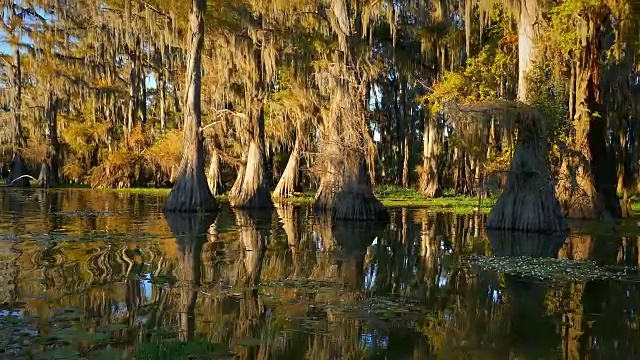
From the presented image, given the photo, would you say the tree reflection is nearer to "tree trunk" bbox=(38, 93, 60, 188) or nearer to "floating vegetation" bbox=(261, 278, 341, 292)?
"floating vegetation" bbox=(261, 278, 341, 292)

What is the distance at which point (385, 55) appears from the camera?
1014 inches

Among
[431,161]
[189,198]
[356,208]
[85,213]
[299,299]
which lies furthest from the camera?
[431,161]

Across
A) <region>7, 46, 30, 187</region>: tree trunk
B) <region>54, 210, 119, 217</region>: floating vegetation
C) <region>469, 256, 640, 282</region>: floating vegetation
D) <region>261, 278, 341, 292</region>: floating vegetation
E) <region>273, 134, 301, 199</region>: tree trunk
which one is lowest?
<region>261, 278, 341, 292</region>: floating vegetation

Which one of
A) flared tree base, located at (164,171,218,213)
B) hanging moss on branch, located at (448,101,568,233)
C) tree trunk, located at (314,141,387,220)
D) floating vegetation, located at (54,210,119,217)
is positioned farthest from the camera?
flared tree base, located at (164,171,218,213)

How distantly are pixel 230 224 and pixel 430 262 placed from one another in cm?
690

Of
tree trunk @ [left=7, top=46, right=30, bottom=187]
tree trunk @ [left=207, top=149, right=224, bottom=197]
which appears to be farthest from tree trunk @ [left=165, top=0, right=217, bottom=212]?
tree trunk @ [left=7, top=46, right=30, bottom=187]

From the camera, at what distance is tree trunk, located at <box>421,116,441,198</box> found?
2833 cm

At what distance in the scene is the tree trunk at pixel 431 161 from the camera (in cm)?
2833

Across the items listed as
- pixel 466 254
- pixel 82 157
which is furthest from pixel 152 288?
pixel 82 157

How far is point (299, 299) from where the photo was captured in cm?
671

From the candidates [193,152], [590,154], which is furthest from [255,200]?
[590,154]

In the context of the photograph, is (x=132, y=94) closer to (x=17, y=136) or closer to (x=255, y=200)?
(x=17, y=136)

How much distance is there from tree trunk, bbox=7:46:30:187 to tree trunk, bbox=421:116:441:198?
2250 cm

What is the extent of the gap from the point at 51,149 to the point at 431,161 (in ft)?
73.3
